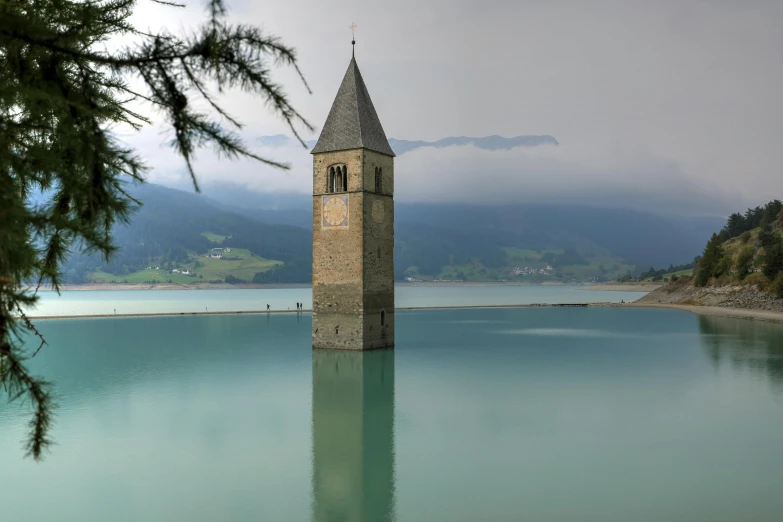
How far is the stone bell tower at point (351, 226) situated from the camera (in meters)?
31.4

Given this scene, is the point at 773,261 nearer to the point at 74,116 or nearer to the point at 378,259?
the point at 378,259

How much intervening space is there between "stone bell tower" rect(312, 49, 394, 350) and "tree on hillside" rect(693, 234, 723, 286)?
5694cm

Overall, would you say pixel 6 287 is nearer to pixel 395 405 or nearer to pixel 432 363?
pixel 395 405

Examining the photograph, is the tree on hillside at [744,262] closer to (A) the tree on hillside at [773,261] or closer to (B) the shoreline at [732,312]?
(B) the shoreline at [732,312]

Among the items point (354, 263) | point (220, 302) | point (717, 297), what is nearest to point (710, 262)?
point (717, 297)

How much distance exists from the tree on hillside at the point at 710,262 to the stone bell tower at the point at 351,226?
56942 millimetres

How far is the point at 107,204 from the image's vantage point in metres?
3.79

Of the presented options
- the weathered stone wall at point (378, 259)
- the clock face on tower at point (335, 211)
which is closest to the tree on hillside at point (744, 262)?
the weathered stone wall at point (378, 259)

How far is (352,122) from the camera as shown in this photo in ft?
105

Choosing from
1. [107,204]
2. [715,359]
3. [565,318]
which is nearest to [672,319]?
[565,318]

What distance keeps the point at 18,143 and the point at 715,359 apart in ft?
113

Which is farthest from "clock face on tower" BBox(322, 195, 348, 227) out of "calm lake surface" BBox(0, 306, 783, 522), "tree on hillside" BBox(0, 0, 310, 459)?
"tree on hillside" BBox(0, 0, 310, 459)

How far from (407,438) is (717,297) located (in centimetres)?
6608

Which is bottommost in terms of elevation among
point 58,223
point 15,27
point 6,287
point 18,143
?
point 6,287
